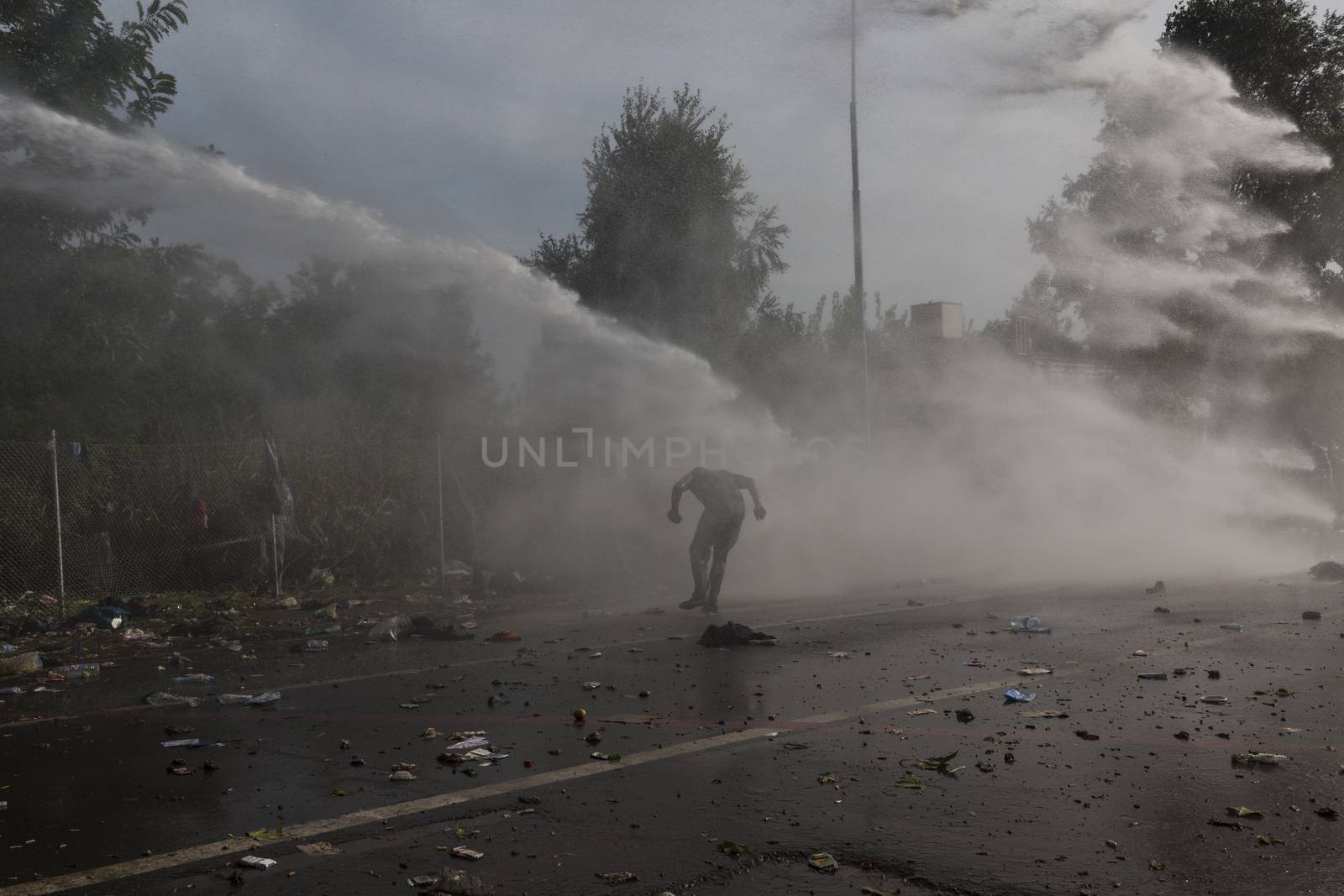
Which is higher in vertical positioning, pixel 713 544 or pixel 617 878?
pixel 713 544

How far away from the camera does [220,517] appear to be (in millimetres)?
14508

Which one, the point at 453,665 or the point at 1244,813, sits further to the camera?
the point at 453,665

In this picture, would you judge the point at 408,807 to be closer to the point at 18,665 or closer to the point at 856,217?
the point at 18,665

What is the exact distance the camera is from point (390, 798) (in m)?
4.87

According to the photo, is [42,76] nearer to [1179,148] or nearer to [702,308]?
[702,308]

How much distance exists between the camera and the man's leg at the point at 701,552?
1284 centimetres

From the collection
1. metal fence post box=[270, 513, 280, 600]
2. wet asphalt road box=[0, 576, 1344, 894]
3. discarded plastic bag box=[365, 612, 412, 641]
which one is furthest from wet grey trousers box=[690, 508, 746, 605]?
metal fence post box=[270, 513, 280, 600]

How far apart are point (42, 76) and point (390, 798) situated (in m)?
14.0

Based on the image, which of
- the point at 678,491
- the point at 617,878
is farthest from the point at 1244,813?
the point at 678,491

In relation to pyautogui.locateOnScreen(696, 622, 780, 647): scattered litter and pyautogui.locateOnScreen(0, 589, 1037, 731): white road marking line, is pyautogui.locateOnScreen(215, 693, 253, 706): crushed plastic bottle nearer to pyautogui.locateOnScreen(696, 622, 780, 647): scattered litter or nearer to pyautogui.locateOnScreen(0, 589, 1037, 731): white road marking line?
pyautogui.locateOnScreen(0, 589, 1037, 731): white road marking line

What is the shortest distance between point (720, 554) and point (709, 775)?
764cm

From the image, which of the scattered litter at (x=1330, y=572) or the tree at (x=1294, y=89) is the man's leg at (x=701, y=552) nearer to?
the scattered litter at (x=1330, y=572)

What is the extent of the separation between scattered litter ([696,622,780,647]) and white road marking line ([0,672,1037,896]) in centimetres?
277

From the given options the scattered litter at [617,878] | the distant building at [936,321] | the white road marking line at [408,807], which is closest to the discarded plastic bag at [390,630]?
the white road marking line at [408,807]
